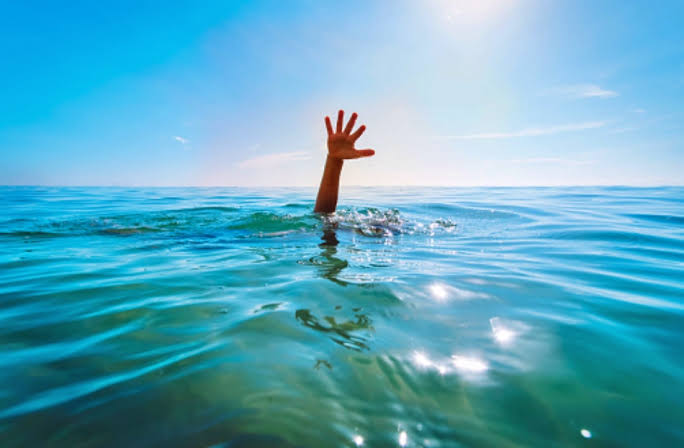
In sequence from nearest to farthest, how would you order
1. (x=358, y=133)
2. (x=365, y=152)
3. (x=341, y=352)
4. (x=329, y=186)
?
(x=341, y=352) → (x=365, y=152) → (x=358, y=133) → (x=329, y=186)

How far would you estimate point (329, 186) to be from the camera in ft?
18.7

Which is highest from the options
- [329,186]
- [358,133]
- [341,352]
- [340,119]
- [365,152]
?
[340,119]

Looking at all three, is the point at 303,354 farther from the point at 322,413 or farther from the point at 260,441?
the point at 260,441

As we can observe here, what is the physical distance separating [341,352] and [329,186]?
4460 mm

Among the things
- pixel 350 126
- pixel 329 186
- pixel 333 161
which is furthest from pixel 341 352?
pixel 350 126

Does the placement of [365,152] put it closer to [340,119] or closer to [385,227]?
[340,119]

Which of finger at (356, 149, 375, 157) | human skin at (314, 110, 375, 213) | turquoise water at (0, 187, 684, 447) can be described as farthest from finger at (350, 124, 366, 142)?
turquoise water at (0, 187, 684, 447)

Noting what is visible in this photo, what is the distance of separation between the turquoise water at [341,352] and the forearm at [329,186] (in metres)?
2.61

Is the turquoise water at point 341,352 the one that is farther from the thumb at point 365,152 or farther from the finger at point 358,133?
the finger at point 358,133

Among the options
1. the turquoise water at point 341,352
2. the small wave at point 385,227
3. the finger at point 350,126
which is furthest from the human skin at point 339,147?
the turquoise water at point 341,352

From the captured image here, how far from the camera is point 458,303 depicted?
2059 millimetres

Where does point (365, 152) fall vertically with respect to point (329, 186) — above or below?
above

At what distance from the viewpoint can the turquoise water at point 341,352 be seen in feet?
3.41

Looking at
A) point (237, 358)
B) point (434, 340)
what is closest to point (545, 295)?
point (434, 340)
